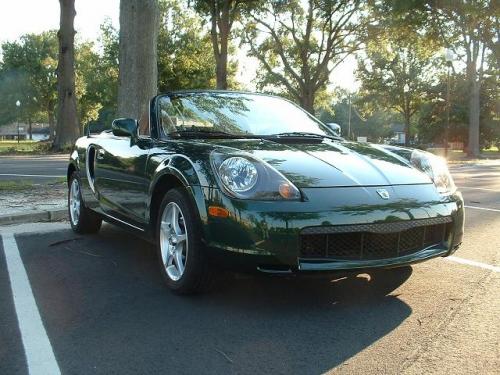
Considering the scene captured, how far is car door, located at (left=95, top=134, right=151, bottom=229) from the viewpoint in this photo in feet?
14.6

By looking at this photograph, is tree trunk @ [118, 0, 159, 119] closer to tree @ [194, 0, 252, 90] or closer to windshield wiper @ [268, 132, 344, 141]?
windshield wiper @ [268, 132, 344, 141]

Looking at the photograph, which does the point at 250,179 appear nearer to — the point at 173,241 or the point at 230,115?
the point at 173,241

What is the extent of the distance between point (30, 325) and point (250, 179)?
154 cm

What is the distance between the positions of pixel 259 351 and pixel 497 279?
2303 millimetres

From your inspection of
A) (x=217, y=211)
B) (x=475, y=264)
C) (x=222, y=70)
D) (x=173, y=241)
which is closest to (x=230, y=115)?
(x=173, y=241)

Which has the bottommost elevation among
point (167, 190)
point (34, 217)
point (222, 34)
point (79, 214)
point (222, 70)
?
point (34, 217)

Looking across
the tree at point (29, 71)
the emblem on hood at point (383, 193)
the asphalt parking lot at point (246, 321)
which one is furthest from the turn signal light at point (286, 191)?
the tree at point (29, 71)

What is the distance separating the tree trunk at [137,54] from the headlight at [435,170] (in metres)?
5.85

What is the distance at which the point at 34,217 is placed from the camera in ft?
22.7

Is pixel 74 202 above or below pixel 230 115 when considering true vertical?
below

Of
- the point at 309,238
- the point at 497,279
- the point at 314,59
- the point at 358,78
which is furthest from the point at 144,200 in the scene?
the point at 358,78

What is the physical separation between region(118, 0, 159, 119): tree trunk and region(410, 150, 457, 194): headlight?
5.85 m

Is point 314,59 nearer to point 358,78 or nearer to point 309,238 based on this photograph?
point 358,78

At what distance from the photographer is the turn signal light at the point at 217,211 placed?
3407 mm
